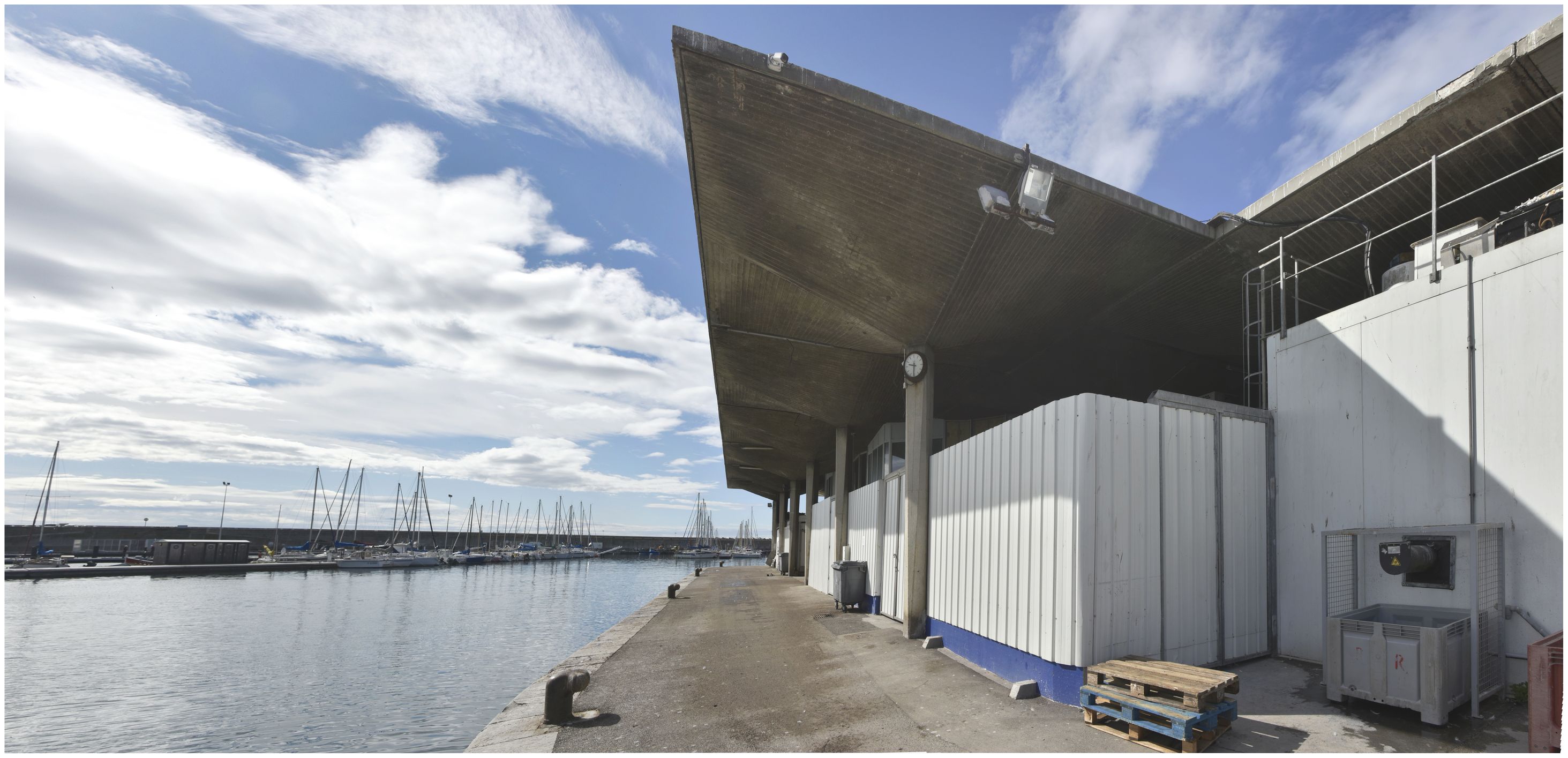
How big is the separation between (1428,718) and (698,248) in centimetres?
1470

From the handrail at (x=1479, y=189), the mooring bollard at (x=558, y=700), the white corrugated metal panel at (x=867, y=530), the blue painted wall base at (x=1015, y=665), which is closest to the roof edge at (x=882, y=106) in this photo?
the handrail at (x=1479, y=189)

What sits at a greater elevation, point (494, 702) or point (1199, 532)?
point (1199, 532)

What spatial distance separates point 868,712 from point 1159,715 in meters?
3.41

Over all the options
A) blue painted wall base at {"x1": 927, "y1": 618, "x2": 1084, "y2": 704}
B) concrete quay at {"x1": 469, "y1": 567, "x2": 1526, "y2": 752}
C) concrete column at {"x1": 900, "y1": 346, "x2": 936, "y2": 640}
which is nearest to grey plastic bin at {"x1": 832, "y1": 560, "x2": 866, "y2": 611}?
concrete column at {"x1": 900, "y1": 346, "x2": 936, "y2": 640}

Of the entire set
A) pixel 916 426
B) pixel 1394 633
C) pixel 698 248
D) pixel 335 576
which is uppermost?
pixel 698 248

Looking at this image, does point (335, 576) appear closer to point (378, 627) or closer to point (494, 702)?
point (378, 627)

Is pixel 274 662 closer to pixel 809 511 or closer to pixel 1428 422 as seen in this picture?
pixel 809 511

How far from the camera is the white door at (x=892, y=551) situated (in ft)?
64.2

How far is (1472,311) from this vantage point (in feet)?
27.0

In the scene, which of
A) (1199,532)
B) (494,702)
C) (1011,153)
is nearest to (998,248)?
(1011,153)

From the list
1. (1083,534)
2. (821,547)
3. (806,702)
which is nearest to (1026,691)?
(1083,534)

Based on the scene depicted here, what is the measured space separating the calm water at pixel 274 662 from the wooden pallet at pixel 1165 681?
10167 mm

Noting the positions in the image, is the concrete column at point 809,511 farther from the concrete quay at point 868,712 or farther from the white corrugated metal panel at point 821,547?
the concrete quay at point 868,712

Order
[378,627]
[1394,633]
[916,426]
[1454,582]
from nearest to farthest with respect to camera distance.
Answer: [1394,633]
[1454,582]
[916,426]
[378,627]
